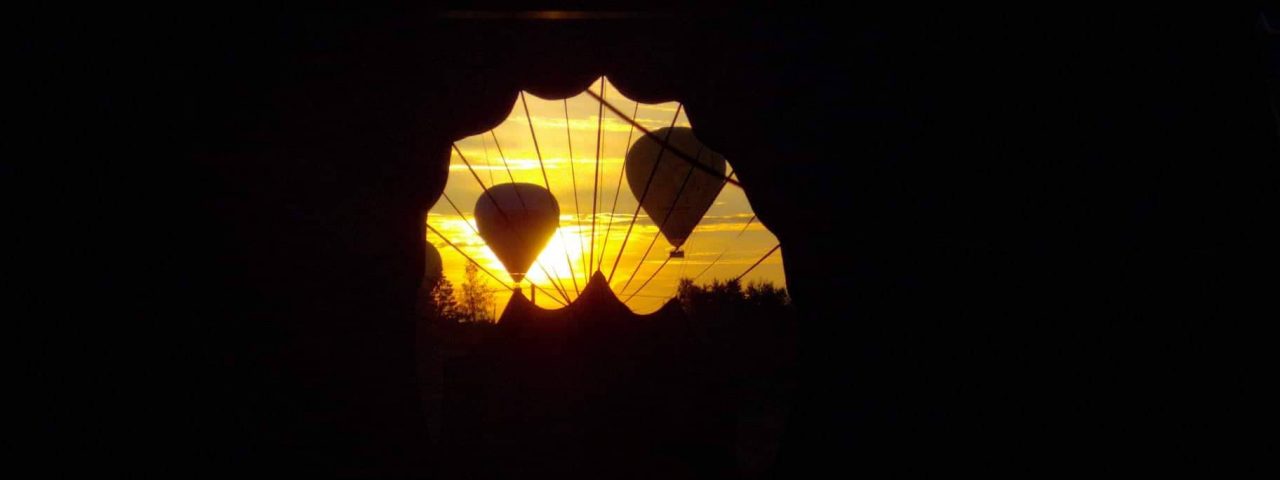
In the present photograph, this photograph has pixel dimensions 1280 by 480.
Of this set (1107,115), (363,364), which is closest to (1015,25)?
(1107,115)

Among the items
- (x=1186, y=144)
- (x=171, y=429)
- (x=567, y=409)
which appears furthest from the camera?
(x=567, y=409)

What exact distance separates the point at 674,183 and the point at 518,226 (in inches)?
131

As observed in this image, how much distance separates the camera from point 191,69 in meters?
2.81

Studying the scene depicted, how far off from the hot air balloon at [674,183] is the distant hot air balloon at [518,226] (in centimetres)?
209

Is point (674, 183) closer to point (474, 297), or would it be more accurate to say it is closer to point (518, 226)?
point (518, 226)

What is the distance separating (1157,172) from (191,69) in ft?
10.2

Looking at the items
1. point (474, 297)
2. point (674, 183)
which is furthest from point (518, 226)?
point (474, 297)

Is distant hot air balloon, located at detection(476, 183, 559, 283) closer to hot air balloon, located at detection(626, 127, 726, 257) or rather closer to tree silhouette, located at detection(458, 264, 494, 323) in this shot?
hot air balloon, located at detection(626, 127, 726, 257)

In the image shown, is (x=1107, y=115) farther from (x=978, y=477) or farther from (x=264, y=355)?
(x=264, y=355)

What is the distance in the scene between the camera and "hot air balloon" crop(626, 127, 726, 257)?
32.2 feet

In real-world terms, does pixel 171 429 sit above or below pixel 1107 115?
below

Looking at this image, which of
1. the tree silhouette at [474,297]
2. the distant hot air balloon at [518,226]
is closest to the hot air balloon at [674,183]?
the distant hot air balloon at [518,226]

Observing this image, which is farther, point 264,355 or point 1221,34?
point 1221,34

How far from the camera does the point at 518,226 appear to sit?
12.7 meters
